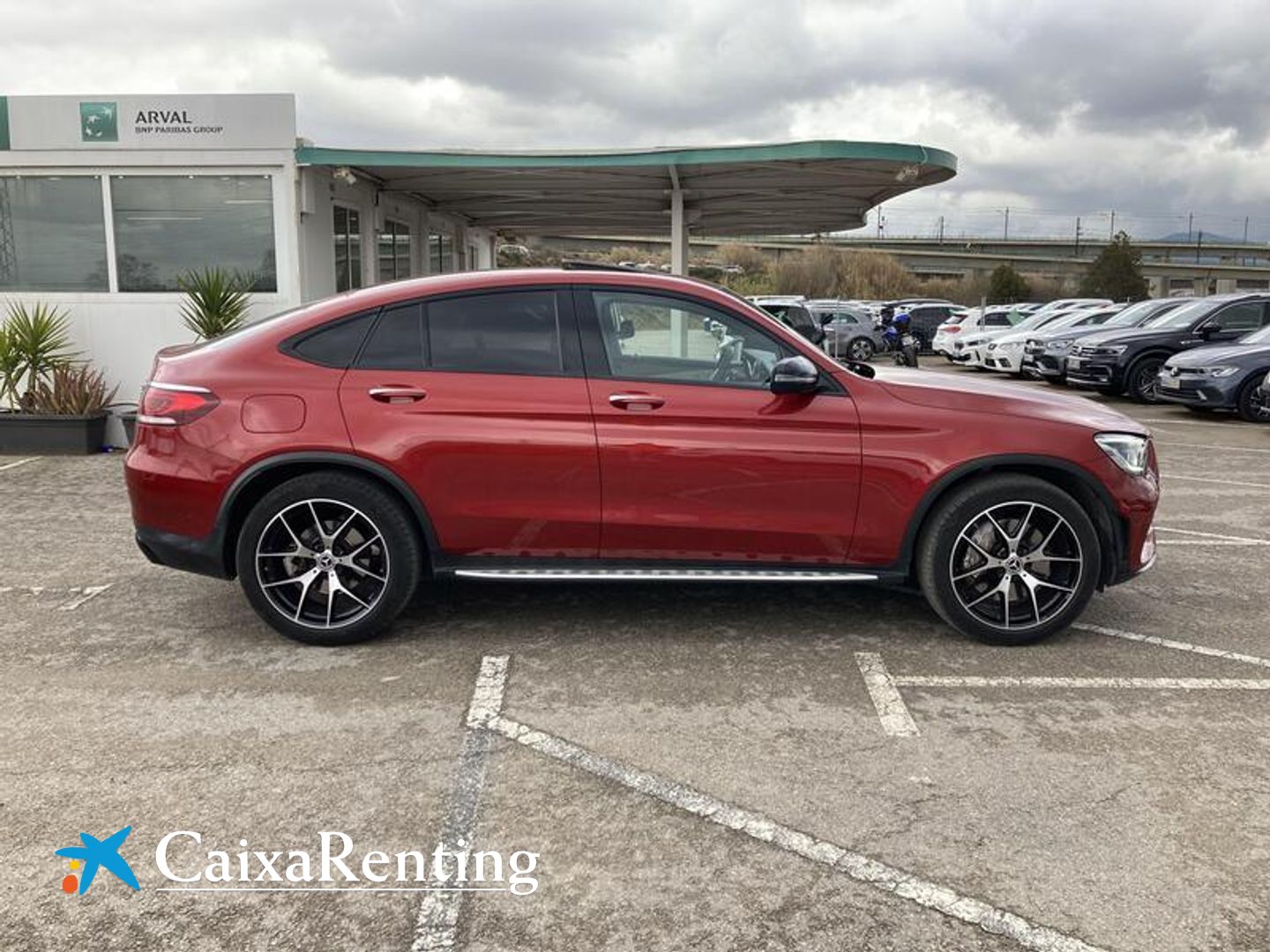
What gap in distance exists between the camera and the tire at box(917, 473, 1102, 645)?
446cm

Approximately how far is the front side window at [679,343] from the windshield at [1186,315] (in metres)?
13.5

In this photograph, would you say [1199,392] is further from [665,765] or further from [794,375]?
[665,765]

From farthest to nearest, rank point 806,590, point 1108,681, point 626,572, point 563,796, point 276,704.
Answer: point 806,590 → point 626,572 → point 1108,681 → point 276,704 → point 563,796

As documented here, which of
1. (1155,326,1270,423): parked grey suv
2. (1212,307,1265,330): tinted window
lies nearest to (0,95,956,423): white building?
(1155,326,1270,423): parked grey suv

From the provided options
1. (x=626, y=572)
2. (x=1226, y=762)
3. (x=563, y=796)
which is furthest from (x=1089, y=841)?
(x=626, y=572)

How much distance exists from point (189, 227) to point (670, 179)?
232 inches

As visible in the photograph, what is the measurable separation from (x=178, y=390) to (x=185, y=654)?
117 cm

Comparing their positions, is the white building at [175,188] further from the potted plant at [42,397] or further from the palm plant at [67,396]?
the palm plant at [67,396]

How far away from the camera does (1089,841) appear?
3.01 m

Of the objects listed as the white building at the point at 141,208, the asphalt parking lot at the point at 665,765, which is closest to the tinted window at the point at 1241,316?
the asphalt parking lot at the point at 665,765

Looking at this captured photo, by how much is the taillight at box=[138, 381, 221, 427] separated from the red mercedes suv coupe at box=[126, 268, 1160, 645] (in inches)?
0.5

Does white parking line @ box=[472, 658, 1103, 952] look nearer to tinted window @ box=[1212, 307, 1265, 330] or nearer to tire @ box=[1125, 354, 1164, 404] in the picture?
tire @ box=[1125, 354, 1164, 404]

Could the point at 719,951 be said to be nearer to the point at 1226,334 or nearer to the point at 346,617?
the point at 346,617

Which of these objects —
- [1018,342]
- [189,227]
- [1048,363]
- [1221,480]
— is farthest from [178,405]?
[1018,342]
